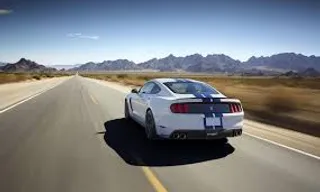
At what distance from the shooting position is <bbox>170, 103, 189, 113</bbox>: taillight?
831cm

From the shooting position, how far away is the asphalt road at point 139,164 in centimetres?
572

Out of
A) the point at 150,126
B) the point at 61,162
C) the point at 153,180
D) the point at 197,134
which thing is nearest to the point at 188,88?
the point at 150,126

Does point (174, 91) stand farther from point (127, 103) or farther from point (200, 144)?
point (127, 103)

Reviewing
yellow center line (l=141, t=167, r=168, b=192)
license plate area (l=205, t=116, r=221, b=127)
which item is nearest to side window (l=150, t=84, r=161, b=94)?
license plate area (l=205, t=116, r=221, b=127)

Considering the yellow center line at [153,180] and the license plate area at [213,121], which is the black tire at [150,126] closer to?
the license plate area at [213,121]

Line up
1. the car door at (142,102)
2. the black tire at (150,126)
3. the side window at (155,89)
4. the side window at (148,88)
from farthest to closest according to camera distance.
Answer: the side window at (148,88), the car door at (142,102), the side window at (155,89), the black tire at (150,126)

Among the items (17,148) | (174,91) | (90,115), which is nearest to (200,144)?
(174,91)

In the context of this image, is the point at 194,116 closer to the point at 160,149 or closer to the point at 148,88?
the point at 160,149

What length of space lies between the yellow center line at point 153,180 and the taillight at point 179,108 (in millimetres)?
1917

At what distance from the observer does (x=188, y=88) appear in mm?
9586

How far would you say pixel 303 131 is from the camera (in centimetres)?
1221

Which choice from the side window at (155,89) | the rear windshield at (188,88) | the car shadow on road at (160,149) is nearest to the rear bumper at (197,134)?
the car shadow on road at (160,149)

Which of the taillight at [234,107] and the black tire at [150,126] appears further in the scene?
the black tire at [150,126]

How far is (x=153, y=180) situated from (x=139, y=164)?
45.3 inches
